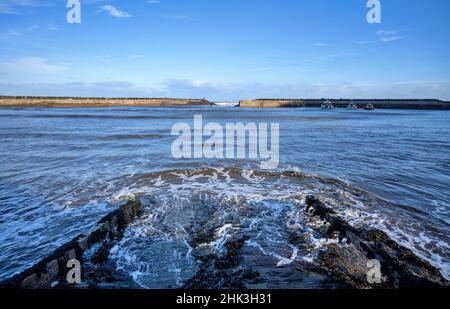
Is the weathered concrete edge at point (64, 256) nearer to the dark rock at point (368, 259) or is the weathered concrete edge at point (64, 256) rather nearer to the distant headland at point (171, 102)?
the dark rock at point (368, 259)

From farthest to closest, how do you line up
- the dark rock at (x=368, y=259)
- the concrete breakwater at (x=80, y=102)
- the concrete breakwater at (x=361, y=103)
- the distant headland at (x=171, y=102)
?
the concrete breakwater at (x=361, y=103)
the concrete breakwater at (x=80, y=102)
the distant headland at (x=171, y=102)
the dark rock at (x=368, y=259)

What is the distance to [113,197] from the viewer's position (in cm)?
1079

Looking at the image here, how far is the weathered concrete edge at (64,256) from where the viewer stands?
16.2ft

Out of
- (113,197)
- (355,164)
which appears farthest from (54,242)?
(355,164)

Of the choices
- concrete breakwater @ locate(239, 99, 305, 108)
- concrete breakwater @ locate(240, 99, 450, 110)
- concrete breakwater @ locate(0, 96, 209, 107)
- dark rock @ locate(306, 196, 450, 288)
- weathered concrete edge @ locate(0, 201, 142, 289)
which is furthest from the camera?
concrete breakwater @ locate(239, 99, 305, 108)

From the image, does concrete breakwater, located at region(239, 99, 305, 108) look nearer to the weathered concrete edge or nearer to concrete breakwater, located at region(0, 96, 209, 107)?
concrete breakwater, located at region(0, 96, 209, 107)

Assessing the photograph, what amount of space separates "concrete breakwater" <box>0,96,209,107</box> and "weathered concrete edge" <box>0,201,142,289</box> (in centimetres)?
11409

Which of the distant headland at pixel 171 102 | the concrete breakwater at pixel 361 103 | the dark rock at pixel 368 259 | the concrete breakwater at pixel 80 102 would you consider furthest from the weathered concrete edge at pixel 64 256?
the concrete breakwater at pixel 361 103

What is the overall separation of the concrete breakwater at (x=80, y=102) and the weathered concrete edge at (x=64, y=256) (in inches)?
4492

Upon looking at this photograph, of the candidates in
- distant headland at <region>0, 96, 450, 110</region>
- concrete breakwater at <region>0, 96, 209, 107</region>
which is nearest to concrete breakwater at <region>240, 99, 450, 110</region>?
distant headland at <region>0, 96, 450, 110</region>

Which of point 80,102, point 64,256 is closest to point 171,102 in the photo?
point 80,102

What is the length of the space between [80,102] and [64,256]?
12288 cm

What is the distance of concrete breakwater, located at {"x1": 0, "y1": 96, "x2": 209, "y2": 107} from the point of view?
104 meters

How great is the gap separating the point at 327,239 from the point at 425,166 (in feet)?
39.8
